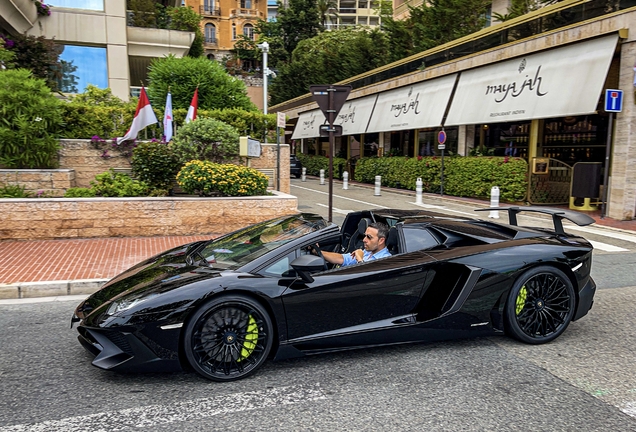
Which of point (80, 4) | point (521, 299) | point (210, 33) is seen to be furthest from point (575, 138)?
point (210, 33)

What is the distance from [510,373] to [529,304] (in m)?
0.78

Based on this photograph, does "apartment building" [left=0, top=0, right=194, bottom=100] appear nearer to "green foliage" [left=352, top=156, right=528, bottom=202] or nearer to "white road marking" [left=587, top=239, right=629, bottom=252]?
"green foliage" [left=352, top=156, right=528, bottom=202]

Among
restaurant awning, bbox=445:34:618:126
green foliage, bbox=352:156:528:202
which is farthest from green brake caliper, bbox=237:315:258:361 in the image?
green foliage, bbox=352:156:528:202

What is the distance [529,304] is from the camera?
4328mm

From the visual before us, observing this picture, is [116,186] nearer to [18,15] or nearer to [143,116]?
[143,116]

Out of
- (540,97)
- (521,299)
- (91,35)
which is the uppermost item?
(91,35)

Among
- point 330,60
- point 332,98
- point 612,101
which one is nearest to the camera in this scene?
point 332,98

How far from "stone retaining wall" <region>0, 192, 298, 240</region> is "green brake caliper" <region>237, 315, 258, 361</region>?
21.9ft

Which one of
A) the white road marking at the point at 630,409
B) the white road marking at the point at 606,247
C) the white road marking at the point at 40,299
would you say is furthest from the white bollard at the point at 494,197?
the white road marking at the point at 40,299

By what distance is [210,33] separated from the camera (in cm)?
8181

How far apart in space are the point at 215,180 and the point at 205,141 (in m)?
1.70

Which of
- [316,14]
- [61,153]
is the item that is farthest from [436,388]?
[316,14]

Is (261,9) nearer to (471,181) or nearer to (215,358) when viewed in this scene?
(471,181)

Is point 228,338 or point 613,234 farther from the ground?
point 228,338
